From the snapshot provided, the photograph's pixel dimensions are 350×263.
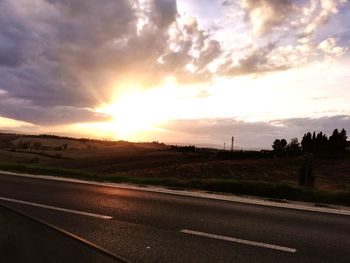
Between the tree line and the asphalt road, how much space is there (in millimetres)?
39817

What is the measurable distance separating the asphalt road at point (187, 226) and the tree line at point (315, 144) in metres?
39.8

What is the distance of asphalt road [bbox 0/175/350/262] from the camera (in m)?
7.14

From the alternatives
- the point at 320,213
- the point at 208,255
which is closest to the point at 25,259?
the point at 208,255

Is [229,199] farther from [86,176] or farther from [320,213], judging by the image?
[86,176]

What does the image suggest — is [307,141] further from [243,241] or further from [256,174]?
[243,241]

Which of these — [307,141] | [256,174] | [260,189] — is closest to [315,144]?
[307,141]

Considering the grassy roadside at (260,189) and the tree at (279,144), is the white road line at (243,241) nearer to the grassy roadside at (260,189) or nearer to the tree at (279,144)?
the grassy roadside at (260,189)

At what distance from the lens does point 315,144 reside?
2643 inches

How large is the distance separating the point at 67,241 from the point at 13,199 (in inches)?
210

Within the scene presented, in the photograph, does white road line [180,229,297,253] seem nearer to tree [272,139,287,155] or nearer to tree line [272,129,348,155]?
tree line [272,129,348,155]

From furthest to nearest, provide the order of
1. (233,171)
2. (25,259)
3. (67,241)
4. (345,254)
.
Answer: (233,171) → (67,241) → (345,254) → (25,259)

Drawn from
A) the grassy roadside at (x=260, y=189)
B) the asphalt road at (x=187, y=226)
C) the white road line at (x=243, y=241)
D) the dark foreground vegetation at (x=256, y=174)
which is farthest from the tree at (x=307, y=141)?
the white road line at (x=243, y=241)

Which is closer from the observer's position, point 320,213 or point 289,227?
point 289,227

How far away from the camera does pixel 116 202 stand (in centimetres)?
1197
